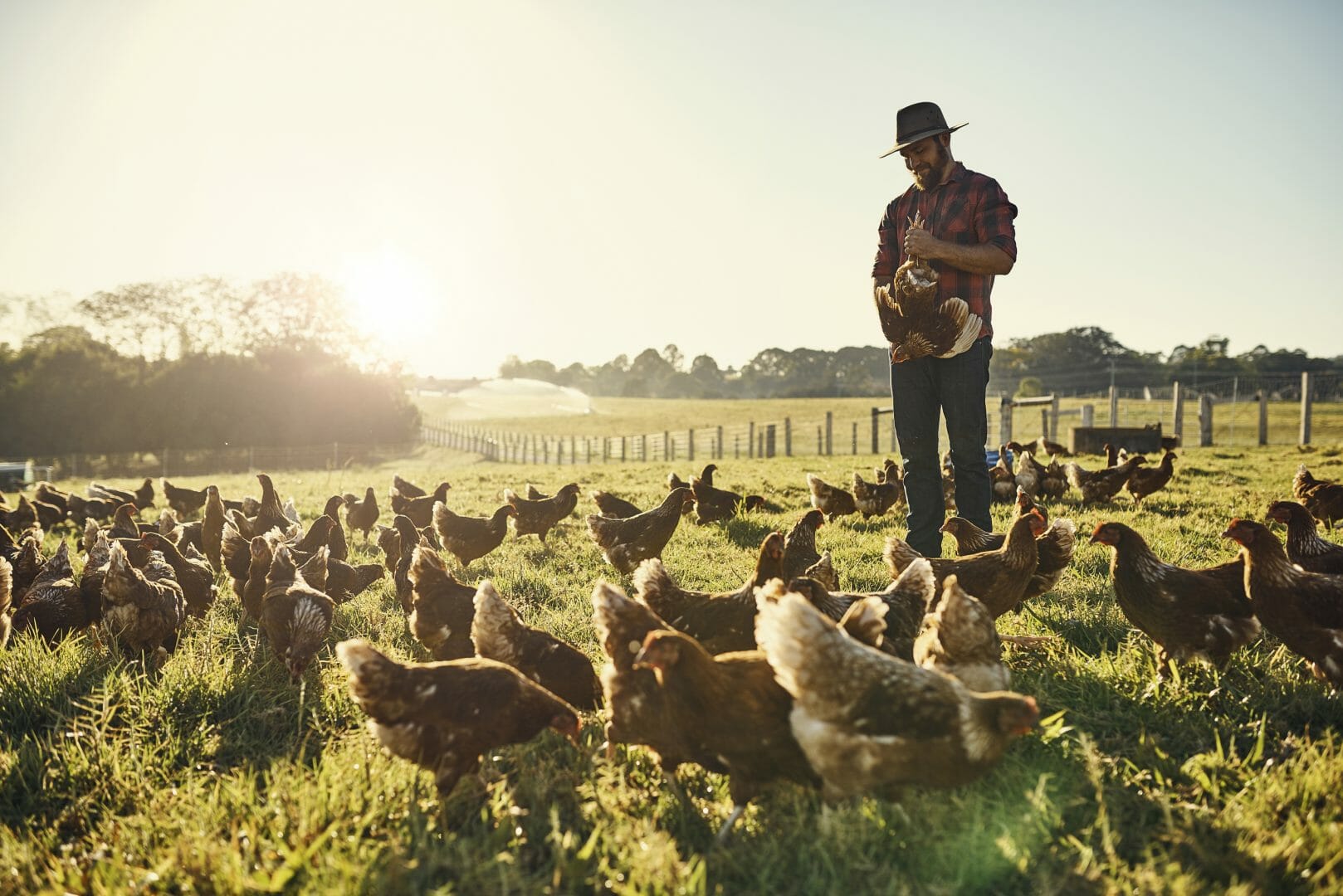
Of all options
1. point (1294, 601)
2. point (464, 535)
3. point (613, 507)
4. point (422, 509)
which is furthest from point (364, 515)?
point (1294, 601)

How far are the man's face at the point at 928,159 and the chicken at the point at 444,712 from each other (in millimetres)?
4716

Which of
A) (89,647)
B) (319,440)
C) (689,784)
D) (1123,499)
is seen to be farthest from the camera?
(319,440)

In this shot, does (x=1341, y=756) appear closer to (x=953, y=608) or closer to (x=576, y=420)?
(x=953, y=608)

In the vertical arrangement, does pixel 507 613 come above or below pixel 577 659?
above

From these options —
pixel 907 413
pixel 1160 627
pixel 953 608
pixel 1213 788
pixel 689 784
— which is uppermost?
pixel 907 413

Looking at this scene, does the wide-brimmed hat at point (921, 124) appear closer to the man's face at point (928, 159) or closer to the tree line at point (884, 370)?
the man's face at point (928, 159)

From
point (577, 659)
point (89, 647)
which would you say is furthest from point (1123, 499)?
point (89, 647)

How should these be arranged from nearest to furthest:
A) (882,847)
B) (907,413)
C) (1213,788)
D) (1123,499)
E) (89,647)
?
(882,847)
(1213,788)
(89,647)
(907,413)
(1123,499)

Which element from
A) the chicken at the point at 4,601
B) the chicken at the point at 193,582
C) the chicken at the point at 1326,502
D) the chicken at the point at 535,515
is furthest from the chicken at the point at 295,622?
the chicken at the point at 1326,502

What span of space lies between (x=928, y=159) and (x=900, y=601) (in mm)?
3451

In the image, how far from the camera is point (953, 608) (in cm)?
331

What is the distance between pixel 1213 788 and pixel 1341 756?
0.53m

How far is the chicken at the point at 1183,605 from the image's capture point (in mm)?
3777

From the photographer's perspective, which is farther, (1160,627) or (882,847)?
(1160,627)
